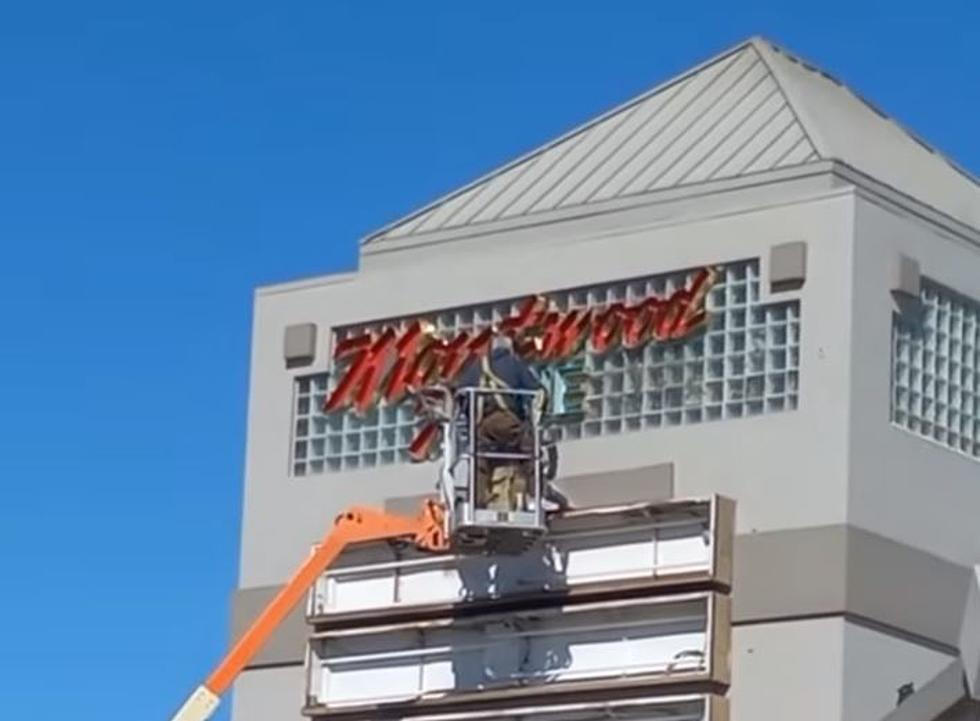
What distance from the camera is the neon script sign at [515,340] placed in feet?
141

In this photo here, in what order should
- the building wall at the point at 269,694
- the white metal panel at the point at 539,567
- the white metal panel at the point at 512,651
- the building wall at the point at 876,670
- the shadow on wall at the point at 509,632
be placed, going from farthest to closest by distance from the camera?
1. the building wall at the point at 269,694
2. the shadow on wall at the point at 509,632
3. the white metal panel at the point at 539,567
4. the white metal panel at the point at 512,651
5. the building wall at the point at 876,670

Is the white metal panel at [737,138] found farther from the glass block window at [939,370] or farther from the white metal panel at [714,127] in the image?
the glass block window at [939,370]

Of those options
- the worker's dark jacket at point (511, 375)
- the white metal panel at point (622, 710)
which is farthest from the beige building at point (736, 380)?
the worker's dark jacket at point (511, 375)

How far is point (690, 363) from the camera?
4288 centimetres


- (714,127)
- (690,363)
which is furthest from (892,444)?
(714,127)

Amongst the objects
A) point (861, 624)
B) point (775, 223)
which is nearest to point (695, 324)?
point (775, 223)

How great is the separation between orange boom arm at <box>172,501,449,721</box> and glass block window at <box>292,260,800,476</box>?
6.46 feet

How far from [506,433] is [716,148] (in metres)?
5.48

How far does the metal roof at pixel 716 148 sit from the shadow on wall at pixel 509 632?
18.2 feet

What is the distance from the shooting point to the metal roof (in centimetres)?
4456

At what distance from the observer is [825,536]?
4075 cm

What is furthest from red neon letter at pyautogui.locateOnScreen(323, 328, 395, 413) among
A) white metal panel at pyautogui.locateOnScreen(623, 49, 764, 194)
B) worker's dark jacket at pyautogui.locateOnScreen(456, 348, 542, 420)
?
white metal panel at pyautogui.locateOnScreen(623, 49, 764, 194)

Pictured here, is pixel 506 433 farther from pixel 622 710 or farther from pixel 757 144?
pixel 757 144

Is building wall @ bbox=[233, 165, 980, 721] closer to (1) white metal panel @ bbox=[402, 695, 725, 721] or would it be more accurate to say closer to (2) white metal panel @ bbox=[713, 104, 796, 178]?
(1) white metal panel @ bbox=[402, 695, 725, 721]
